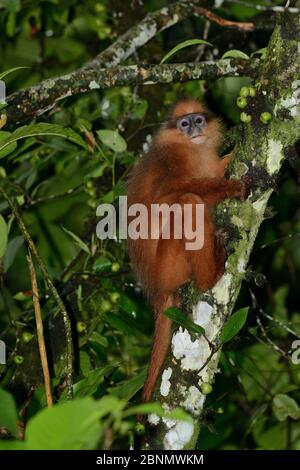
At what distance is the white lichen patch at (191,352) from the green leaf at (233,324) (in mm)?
109

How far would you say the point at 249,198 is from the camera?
287 centimetres

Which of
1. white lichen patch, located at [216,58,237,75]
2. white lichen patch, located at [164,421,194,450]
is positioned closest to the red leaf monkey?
white lichen patch, located at [164,421,194,450]

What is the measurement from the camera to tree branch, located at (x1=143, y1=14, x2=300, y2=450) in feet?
9.16

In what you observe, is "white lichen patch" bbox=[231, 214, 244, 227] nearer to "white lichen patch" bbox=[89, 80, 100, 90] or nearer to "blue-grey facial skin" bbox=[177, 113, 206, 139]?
"white lichen patch" bbox=[89, 80, 100, 90]

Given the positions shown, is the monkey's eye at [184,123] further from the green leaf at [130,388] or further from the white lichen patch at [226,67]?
the green leaf at [130,388]

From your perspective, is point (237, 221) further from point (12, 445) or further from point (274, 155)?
point (12, 445)

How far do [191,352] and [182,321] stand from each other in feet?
0.68

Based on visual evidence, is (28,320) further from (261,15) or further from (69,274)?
(261,15)

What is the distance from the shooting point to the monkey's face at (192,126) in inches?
164

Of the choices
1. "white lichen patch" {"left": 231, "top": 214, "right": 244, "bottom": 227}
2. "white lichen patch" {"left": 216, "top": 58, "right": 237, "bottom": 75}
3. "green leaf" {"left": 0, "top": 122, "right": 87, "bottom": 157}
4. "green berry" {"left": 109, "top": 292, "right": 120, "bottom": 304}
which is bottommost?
"green berry" {"left": 109, "top": 292, "right": 120, "bottom": 304}

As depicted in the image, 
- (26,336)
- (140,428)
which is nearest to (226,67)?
(140,428)

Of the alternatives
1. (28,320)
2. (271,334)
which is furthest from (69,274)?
(271,334)

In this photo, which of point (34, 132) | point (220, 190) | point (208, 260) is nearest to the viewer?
point (34, 132)

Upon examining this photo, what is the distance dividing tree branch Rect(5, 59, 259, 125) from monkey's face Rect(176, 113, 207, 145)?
94 centimetres
